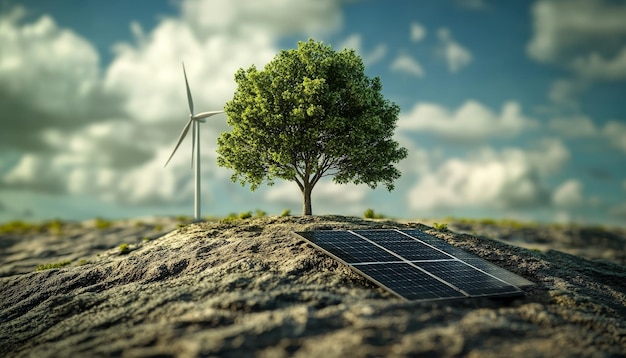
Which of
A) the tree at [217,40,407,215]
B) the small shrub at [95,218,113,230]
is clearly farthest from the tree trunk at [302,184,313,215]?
the small shrub at [95,218,113,230]

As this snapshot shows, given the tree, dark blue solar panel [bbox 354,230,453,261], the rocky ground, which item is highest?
the tree

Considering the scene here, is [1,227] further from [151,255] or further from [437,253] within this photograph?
[437,253]

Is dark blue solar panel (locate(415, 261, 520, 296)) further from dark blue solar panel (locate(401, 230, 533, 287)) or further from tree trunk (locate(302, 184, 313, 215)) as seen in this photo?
tree trunk (locate(302, 184, 313, 215))

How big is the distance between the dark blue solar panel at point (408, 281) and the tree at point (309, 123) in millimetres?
9767

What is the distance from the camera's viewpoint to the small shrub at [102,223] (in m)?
59.0

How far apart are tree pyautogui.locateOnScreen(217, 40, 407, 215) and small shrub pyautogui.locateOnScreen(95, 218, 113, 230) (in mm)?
36428

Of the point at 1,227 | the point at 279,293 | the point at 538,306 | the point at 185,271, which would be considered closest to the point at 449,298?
the point at 538,306

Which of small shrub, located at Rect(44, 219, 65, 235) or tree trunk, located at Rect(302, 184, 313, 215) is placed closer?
tree trunk, located at Rect(302, 184, 313, 215)

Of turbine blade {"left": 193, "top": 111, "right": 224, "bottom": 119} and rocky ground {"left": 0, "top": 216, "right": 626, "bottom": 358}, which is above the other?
turbine blade {"left": 193, "top": 111, "right": 224, "bottom": 119}

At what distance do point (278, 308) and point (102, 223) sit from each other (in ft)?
181

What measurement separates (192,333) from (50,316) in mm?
8437

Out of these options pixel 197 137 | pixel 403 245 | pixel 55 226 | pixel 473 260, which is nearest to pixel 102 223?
pixel 55 226

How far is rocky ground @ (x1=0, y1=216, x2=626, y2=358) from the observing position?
1227 cm

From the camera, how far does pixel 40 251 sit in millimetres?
43844
